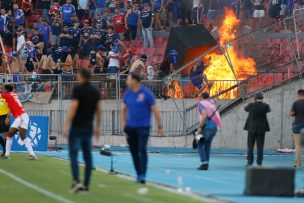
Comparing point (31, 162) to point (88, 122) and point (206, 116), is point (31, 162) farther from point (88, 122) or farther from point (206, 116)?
point (88, 122)

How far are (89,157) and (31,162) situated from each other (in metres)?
9.29

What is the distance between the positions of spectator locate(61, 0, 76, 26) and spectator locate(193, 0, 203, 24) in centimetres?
457

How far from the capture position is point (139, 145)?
2077 centimetres

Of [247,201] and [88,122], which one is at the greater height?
[88,122]

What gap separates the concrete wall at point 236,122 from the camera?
36.9 meters

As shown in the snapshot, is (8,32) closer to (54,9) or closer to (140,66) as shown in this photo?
(54,9)

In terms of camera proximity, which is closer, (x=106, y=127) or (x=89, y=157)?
(x=89, y=157)

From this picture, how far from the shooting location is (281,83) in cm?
3669

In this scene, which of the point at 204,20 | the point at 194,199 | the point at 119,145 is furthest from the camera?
the point at 204,20

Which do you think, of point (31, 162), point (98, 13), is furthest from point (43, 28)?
point (31, 162)

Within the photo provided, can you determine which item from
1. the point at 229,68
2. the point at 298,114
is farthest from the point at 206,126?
the point at 229,68

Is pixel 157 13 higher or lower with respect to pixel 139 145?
higher

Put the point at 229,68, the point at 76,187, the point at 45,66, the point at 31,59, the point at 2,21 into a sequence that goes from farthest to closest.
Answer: the point at 2,21 < the point at 31,59 < the point at 45,66 < the point at 229,68 < the point at 76,187

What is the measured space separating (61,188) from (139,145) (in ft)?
5.88
